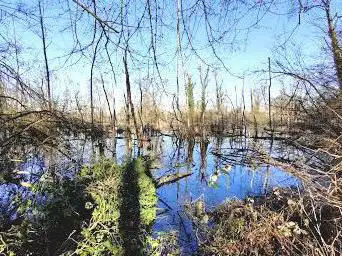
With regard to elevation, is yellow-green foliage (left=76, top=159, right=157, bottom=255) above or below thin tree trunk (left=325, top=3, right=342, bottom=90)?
below

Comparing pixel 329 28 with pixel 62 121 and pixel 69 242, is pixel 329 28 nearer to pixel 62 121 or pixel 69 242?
pixel 62 121

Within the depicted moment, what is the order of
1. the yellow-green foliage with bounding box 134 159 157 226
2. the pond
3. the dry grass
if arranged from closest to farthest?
1. the yellow-green foliage with bounding box 134 159 157 226
2. the dry grass
3. the pond

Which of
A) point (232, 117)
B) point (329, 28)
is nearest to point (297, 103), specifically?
point (329, 28)

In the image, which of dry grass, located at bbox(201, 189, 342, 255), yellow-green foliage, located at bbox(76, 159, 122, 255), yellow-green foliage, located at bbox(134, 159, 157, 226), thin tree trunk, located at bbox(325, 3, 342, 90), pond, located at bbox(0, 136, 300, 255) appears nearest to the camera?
yellow-green foliage, located at bbox(76, 159, 122, 255)

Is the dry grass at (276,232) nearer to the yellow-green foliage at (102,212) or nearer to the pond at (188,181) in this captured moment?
the pond at (188,181)

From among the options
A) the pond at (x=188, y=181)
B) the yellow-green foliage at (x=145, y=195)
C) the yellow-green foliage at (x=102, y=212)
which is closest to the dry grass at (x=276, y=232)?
the pond at (x=188, y=181)

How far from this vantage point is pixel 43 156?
393 inches

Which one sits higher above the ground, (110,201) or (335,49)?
(335,49)

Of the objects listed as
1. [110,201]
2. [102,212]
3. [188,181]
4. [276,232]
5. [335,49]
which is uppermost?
[335,49]

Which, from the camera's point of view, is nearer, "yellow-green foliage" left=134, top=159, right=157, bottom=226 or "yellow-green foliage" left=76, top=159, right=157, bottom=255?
"yellow-green foliage" left=76, top=159, right=157, bottom=255

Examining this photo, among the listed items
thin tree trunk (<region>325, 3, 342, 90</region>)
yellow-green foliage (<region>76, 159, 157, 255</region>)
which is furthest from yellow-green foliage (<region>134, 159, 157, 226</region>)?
thin tree trunk (<region>325, 3, 342, 90</region>)

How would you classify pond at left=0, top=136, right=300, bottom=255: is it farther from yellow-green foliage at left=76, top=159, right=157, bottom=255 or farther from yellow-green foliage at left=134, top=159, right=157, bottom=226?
yellow-green foliage at left=76, top=159, right=157, bottom=255

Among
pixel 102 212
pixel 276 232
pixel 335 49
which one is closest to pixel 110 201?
pixel 102 212

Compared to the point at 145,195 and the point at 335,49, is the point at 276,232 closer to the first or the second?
the point at 145,195
